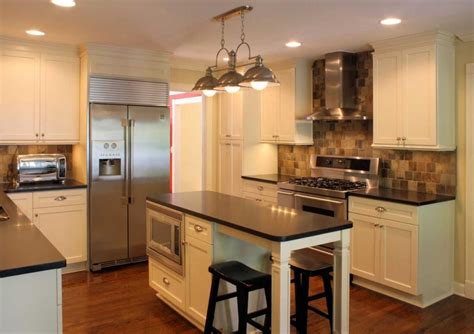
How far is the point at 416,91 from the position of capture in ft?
12.4

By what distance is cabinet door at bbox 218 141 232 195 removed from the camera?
18.1ft

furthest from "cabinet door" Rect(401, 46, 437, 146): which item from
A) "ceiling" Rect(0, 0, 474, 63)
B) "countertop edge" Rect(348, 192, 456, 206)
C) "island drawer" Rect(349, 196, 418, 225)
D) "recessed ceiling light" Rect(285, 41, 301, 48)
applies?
"recessed ceiling light" Rect(285, 41, 301, 48)

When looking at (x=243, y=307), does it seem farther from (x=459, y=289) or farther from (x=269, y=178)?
(x=269, y=178)

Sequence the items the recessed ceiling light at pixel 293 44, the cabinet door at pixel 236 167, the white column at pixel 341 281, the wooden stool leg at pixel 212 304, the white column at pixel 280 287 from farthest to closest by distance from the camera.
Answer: the cabinet door at pixel 236 167 → the recessed ceiling light at pixel 293 44 → the wooden stool leg at pixel 212 304 → the white column at pixel 341 281 → the white column at pixel 280 287

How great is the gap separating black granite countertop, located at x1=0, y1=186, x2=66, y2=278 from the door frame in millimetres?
3394

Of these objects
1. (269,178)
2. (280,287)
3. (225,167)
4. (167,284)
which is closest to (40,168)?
(167,284)

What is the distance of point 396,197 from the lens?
145 inches

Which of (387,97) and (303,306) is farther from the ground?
(387,97)

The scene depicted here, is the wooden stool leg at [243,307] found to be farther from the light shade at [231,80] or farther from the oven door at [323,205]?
the oven door at [323,205]

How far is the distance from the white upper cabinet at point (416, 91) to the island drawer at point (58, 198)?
3.07m

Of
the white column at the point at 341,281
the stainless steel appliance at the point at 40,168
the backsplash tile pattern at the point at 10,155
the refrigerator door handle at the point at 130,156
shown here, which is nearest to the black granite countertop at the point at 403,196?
the white column at the point at 341,281

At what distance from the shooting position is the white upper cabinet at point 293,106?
16.3 feet

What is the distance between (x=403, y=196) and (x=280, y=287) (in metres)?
1.92

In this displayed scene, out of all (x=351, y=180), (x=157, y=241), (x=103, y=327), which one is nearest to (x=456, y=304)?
(x=351, y=180)
